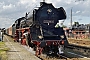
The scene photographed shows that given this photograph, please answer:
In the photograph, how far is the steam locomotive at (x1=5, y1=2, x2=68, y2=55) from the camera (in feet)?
51.6

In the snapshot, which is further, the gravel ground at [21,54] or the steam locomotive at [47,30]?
the steam locomotive at [47,30]

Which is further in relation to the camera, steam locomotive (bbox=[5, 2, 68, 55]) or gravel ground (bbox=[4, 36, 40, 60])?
steam locomotive (bbox=[5, 2, 68, 55])

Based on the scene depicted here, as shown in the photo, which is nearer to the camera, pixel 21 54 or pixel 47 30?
pixel 47 30

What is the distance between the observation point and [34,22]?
1655cm

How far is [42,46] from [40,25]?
71.9 inches

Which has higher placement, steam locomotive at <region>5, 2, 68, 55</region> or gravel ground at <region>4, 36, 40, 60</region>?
steam locomotive at <region>5, 2, 68, 55</region>

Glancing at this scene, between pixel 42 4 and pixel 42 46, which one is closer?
pixel 42 46

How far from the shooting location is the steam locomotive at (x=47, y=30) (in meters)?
15.7

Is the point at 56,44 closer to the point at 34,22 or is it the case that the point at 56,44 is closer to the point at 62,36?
the point at 62,36

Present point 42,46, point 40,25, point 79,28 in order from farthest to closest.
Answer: point 79,28, point 40,25, point 42,46

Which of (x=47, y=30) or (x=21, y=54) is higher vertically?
(x=47, y=30)

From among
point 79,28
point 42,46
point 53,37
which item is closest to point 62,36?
point 53,37

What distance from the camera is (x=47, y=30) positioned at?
16547 millimetres

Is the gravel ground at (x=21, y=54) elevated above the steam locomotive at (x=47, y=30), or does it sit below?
below
